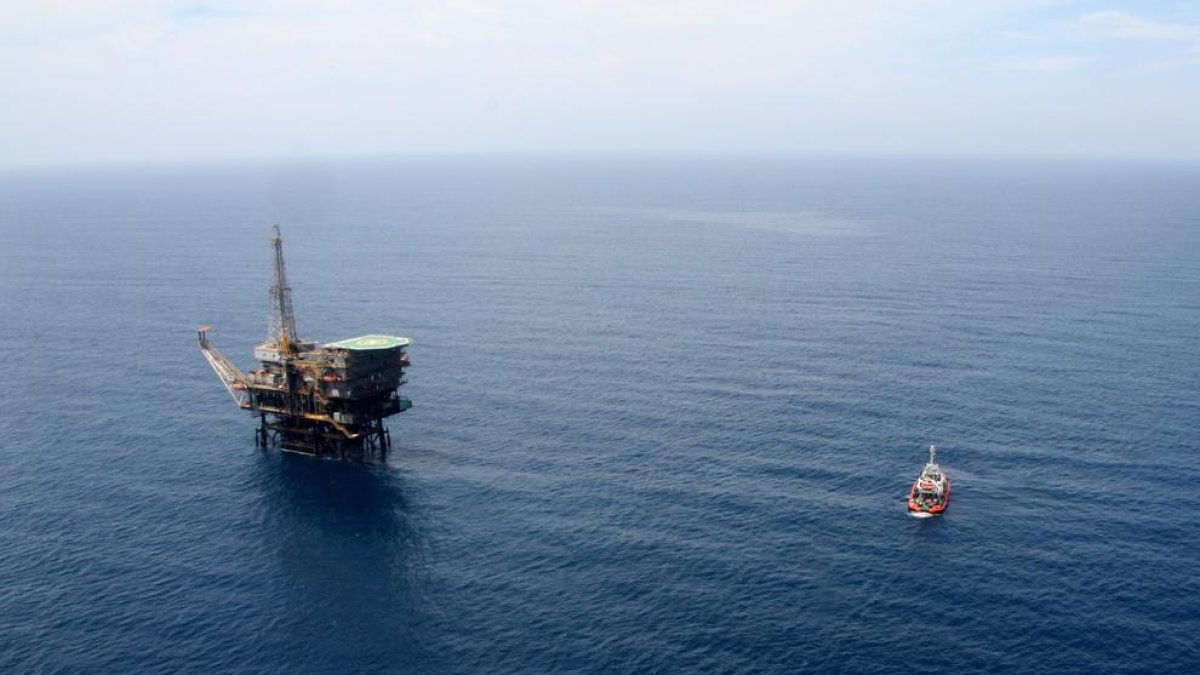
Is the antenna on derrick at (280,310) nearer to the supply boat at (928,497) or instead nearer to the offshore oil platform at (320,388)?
the offshore oil platform at (320,388)

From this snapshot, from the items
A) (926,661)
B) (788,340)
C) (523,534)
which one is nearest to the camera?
(926,661)

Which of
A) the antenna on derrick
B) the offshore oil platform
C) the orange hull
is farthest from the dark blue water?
the antenna on derrick

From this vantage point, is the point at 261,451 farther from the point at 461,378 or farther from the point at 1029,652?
the point at 1029,652

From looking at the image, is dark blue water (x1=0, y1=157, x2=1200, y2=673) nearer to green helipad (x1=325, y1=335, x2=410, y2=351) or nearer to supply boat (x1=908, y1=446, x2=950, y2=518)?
supply boat (x1=908, y1=446, x2=950, y2=518)

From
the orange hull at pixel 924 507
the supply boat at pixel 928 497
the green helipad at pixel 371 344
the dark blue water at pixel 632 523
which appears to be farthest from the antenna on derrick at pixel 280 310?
the supply boat at pixel 928 497

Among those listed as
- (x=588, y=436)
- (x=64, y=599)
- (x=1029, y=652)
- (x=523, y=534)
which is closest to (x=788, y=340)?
(x=588, y=436)

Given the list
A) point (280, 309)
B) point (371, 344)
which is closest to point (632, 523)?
point (371, 344)

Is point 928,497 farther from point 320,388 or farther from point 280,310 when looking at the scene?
point 280,310
